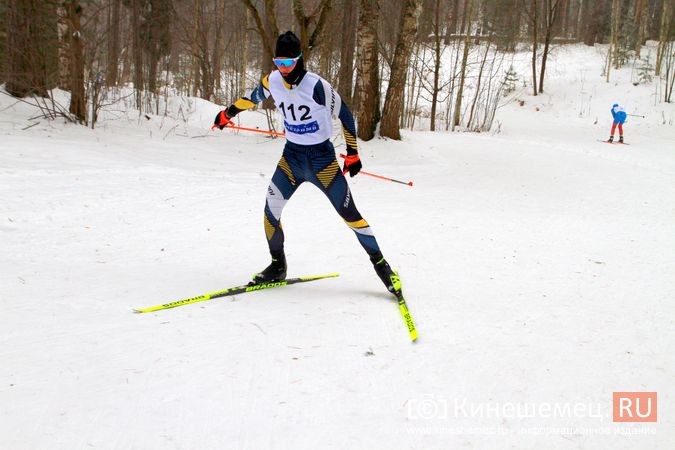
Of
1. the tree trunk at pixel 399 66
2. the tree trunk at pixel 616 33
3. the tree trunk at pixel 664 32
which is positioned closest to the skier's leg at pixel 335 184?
the tree trunk at pixel 399 66

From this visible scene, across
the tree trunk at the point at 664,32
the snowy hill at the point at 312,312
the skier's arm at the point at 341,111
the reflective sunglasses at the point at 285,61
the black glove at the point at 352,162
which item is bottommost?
the snowy hill at the point at 312,312

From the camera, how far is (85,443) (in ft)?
6.86

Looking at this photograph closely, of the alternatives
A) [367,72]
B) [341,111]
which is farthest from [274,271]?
[367,72]

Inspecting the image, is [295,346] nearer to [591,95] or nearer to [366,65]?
[366,65]

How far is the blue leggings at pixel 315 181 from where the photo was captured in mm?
3898

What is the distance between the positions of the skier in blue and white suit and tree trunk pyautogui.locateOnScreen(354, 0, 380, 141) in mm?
7416

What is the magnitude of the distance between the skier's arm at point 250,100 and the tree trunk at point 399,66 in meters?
7.58

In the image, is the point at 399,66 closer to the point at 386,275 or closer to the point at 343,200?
the point at 343,200

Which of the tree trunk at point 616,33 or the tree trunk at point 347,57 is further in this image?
the tree trunk at point 616,33

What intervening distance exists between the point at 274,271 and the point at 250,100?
156 cm

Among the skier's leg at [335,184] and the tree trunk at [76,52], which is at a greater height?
the tree trunk at [76,52]

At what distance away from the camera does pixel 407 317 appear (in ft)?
11.6

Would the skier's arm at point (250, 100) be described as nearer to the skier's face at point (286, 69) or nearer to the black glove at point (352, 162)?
the skier's face at point (286, 69)

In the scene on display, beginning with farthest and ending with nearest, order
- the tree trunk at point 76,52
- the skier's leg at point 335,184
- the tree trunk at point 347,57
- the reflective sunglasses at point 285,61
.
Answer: the tree trunk at point 347,57
the tree trunk at point 76,52
the skier's leg at point 335,184
the reflective sunglasses at point 285,61
